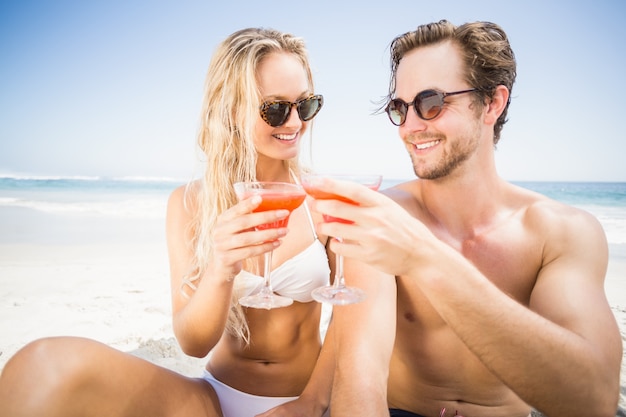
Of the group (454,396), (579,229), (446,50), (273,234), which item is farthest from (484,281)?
(446,50)

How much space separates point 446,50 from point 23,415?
2.85m

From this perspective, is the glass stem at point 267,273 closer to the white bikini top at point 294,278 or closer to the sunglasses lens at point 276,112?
the white bikini top at point 294,278

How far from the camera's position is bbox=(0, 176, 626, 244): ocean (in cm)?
1586

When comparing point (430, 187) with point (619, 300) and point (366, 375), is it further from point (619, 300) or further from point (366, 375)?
point (619, 300)

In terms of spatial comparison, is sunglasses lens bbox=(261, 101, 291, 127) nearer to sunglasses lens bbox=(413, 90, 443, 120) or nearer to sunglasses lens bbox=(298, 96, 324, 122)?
sunglasses lens bbox=(298, 96, 324, 122)

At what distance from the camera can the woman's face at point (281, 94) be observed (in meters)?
2.64

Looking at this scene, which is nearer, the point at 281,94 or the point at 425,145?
the point at 425,145

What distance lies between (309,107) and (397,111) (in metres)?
0.60

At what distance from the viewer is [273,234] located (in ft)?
5.57

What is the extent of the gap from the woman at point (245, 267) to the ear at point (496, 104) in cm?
118

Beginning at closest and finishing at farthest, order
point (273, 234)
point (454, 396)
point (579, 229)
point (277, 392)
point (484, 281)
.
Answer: point (484, 281)
point (273, 234)
point (579, 229)
point (454, 396)
point (277, 392)

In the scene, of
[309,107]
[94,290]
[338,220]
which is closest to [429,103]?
[309,107]

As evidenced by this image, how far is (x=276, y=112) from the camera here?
2.62 metres

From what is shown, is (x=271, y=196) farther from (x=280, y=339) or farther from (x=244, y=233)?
(x=280, y=339)
